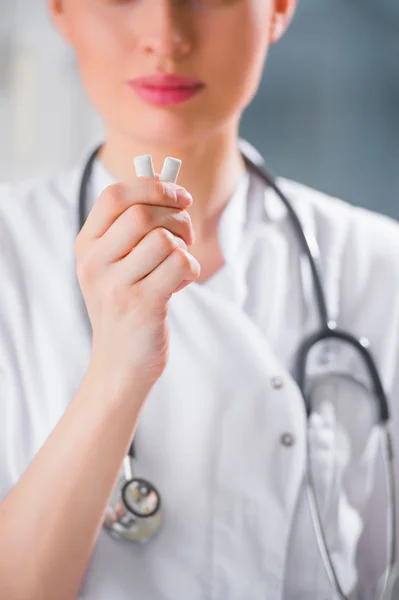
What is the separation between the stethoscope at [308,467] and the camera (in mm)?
642

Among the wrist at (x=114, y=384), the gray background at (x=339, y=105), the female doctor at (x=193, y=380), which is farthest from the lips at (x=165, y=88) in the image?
the wrist at (x=114, y=384)

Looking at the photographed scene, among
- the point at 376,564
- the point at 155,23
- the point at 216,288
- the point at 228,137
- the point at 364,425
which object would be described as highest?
the point at 155,23

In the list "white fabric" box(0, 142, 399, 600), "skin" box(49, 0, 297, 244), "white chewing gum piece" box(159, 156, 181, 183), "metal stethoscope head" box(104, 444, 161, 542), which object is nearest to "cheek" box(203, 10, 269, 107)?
"skin" box(49, 0, 297, 244)

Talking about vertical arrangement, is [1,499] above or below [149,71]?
below

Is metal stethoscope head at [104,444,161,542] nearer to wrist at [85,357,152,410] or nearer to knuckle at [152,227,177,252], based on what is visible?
wrist at [85,357,152,410]

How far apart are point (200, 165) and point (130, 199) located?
225 millimetres

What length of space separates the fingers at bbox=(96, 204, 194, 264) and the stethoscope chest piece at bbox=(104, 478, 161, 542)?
0.21 m

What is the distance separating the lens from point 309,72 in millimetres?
827

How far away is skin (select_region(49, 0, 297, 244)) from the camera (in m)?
0.69

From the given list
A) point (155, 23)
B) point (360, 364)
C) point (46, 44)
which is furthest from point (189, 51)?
point (360, 364)

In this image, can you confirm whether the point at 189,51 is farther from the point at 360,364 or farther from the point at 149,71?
the point at 360,364

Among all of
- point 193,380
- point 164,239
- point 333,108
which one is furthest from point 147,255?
point 333,108

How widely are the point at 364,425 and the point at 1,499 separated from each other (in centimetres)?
34

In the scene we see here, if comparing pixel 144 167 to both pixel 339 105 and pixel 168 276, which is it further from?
pixel 339 105
